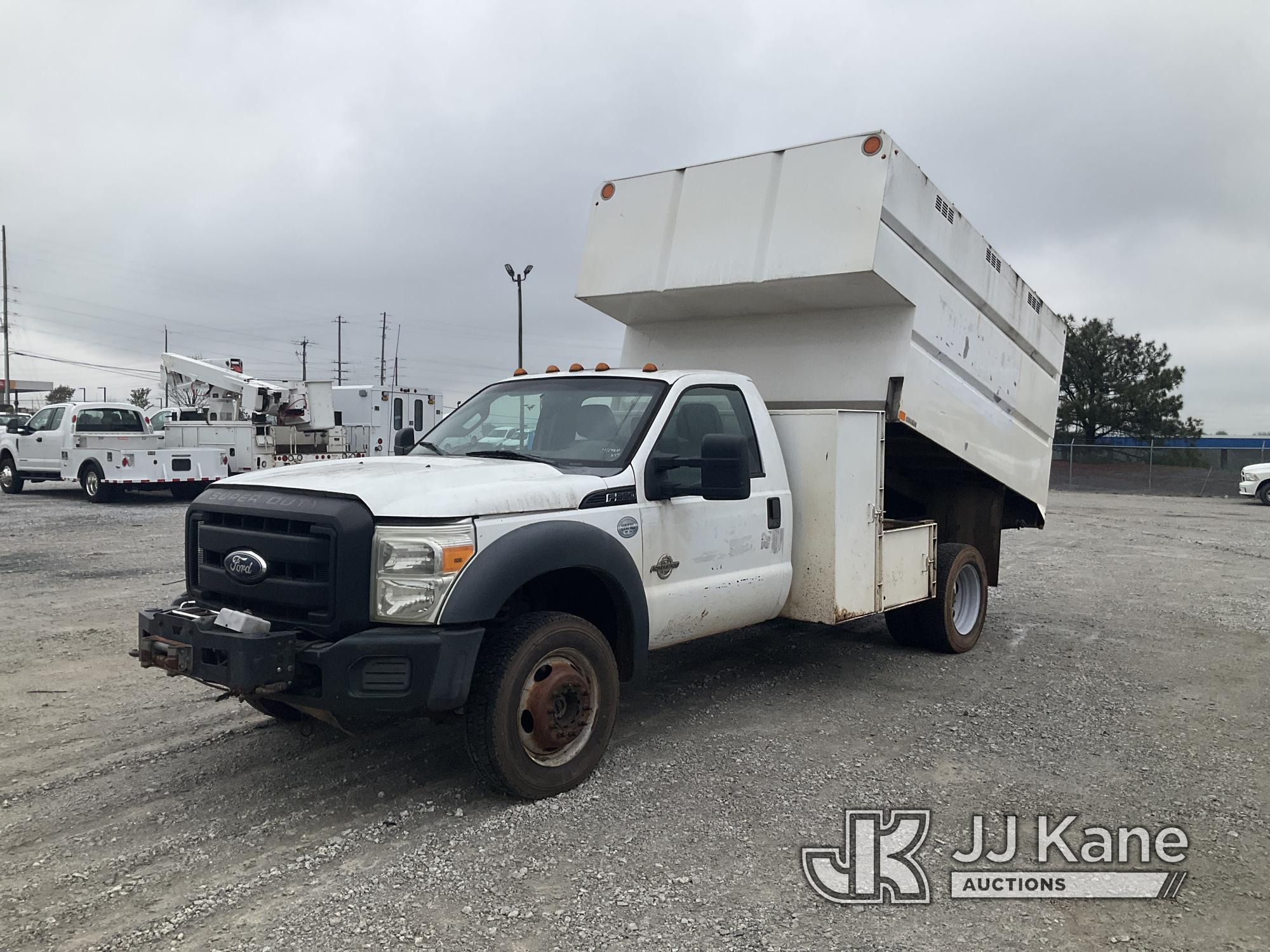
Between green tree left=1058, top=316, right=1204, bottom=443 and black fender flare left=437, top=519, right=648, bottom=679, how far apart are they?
133 ft

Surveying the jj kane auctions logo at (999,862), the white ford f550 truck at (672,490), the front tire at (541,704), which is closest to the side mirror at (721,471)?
the white ford f550 truck at (672,490)

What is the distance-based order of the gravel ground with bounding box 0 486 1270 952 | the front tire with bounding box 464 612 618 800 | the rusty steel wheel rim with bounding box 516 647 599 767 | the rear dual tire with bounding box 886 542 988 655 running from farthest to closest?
1. the rear dual tire with bounding box 886 542 988 655
2. the rusty steel wheel rim with bounding box 516 647 599 767
3. the front tire with bounding box 464 612 618 800
4. the gravel ground with bounding box 0 486 1270 952

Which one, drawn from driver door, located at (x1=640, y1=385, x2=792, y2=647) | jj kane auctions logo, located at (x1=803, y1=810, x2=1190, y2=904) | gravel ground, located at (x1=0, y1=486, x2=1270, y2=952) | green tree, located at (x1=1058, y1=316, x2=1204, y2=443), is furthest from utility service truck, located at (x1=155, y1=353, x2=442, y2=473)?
green tree, located at (x1=1058, y1=316, x2=1204, y2=443)

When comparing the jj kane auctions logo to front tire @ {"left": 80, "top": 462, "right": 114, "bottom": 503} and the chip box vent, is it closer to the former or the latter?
the chip box vent

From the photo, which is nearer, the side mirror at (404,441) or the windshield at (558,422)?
the windshield at (558,422)

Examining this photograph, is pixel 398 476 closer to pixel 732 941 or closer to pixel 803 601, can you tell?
pixel 732 941

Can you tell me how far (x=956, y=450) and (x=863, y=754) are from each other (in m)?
3.00

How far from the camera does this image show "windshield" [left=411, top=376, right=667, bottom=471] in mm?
5168

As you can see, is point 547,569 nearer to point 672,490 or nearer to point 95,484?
point 672,490

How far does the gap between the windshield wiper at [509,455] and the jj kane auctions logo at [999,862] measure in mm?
2298

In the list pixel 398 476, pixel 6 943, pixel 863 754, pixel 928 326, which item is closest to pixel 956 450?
pixel 928 326

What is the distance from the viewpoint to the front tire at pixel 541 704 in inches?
166

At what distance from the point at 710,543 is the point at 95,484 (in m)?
18.4

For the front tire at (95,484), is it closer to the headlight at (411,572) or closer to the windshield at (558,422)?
the windshield at (558,422)
